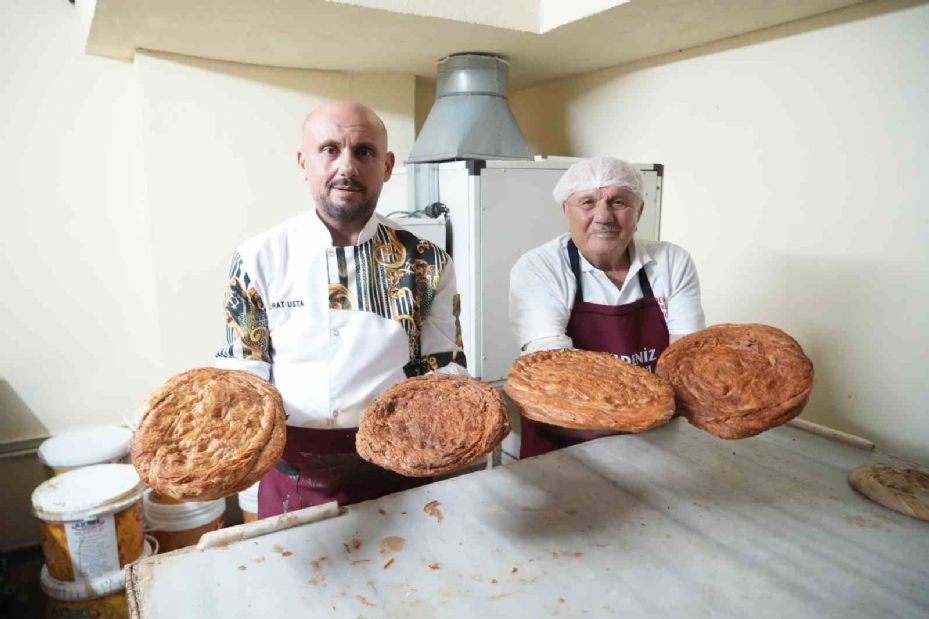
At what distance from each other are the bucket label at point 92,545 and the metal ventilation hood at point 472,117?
6.38 ft

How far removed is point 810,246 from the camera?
7.08ft

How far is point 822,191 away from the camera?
6.91 feet

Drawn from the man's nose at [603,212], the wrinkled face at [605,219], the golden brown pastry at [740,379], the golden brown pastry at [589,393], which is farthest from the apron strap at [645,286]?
the golden brown pastry at [589,393]

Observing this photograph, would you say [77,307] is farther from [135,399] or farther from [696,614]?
[696,614]

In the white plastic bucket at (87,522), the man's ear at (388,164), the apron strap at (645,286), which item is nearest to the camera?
the man's ear at (388,164)

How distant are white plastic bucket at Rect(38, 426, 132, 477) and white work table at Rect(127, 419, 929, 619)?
1563mm

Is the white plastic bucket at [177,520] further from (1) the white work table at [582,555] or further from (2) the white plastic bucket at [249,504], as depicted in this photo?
(1) the white work table at [582,555]

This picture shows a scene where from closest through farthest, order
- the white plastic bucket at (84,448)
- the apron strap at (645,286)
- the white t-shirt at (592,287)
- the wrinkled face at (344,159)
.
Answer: the wrinkled face at (344,159), the white t-shirt at (592,287), the apron strap at (645,286), the white plastic bucket at (84,448)

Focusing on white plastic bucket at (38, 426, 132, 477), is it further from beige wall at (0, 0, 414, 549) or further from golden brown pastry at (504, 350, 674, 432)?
golden brown pastry at (504, 350, 674, 432)

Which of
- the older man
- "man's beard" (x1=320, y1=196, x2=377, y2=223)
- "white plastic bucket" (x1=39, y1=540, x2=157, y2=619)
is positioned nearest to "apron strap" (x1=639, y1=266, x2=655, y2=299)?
the older man

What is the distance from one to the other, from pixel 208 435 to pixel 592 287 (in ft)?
4.08

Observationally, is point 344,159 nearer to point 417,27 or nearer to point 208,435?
point 208,435

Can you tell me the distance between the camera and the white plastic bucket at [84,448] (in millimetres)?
2219

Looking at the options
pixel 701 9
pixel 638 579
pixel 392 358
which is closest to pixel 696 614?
pixel 638 579
